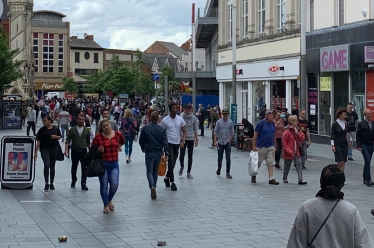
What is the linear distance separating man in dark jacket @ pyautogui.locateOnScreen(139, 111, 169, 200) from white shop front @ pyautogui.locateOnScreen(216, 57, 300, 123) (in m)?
19.9

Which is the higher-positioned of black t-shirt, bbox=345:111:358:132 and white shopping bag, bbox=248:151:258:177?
black t-shirt, bbox=345:111:358:132

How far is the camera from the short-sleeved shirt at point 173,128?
15.5 meters

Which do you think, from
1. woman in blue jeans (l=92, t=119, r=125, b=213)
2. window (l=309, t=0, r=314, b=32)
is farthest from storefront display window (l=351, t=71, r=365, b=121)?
woman in blue jeans (l=92, t=119, r=125, b=213)

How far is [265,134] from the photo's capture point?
16.2 m

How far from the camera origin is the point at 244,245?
30.1ft

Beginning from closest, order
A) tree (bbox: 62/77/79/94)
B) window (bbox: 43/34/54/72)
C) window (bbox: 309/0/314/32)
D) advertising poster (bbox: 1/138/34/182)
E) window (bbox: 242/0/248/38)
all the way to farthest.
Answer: advertising poster (bbox: 1/138/34/182) → window (bbox: 309/0/314/32) → window (bbox: 242/0/248/38) → tree (bbox: 62/77/79/94) → window (bbox: 43/34/54/72)

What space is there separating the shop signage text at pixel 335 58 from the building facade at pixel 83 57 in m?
82.6

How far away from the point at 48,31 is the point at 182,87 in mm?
39414

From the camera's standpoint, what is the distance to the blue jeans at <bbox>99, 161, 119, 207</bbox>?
1198cm

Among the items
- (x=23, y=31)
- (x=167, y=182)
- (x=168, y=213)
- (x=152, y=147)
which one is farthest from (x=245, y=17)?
(x=23, y=31)

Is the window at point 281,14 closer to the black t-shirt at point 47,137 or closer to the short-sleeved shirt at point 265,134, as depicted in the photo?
the short-sleeved shirt at point 265,134

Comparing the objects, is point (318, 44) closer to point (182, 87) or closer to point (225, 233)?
point (225, 233)

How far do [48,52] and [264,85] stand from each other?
75493 millimetres

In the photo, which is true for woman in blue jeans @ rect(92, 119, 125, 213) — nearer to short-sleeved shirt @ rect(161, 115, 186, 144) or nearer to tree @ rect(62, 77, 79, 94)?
short-sleeved shirt @ rect(161, 115, 186, 144)
